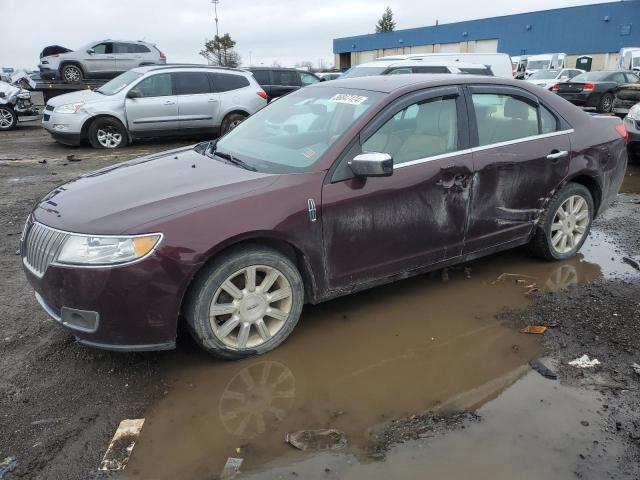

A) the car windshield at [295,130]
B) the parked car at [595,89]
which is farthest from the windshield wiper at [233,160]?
the parked car at [595,89]

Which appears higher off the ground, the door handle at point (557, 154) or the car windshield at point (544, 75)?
the car windshield at point (544, 75)

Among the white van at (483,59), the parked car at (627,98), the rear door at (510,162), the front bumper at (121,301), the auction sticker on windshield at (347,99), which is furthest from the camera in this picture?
the white van at (483,59)

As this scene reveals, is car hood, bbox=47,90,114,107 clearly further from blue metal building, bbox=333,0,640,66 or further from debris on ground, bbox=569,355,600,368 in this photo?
blue metal building, bbox=333,0,640,66

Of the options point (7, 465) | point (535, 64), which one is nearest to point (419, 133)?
point (7, 465)

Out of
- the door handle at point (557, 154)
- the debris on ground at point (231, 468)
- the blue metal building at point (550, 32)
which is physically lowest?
the debris on ground at point (231, 468)

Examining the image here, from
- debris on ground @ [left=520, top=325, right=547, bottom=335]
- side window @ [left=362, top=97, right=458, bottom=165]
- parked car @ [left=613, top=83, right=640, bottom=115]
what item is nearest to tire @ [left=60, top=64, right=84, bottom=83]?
parked car @ [left=613, top=83, right=640, bottom=115]

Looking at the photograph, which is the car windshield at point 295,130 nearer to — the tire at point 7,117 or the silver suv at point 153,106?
the silver suv at point 153,106

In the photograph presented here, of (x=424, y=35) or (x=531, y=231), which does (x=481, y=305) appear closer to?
(x=531, y=231)

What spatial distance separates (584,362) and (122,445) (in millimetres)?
2710

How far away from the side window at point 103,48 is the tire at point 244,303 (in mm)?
17195

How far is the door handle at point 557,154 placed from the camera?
4.32 metres

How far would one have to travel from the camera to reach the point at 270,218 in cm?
309

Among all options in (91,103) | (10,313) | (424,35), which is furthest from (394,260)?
(424,35)

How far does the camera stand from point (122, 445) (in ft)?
8.35
